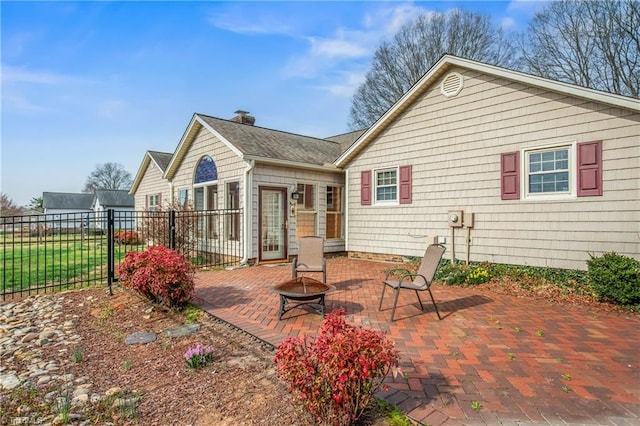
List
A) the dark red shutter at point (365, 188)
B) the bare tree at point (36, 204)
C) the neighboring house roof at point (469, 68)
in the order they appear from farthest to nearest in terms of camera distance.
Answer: the bare tree at point (36, 204)
the dark red shutter at point (365, 188)
the neighboring house roof at point (469, 68)

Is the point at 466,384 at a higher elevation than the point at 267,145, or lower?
lower

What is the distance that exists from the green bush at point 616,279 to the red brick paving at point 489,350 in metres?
0.46

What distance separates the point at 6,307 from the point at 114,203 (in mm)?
38404

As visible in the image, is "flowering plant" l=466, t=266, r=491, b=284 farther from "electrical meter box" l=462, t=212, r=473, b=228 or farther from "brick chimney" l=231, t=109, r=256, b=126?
"brick chimney" l=231, t=109, r=256, b=126

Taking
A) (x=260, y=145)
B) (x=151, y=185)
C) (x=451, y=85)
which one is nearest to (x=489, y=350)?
(x=451, y=85)

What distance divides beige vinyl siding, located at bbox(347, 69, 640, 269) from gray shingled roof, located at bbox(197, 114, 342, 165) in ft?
6.28

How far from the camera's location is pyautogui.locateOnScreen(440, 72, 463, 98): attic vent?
859 centimetres

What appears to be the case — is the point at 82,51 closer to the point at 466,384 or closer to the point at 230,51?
the point at 230,51

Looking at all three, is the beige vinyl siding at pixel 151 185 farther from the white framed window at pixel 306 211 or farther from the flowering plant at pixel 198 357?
the flowering plant at pixel 198 357

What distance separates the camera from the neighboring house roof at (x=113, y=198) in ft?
126

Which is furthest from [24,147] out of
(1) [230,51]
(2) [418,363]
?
(2) [418,363]

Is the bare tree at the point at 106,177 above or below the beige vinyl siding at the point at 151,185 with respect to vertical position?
above

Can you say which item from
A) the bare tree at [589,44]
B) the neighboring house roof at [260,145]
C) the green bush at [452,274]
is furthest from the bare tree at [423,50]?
the green bush at [452,274]

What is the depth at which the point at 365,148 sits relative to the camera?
1074cm
